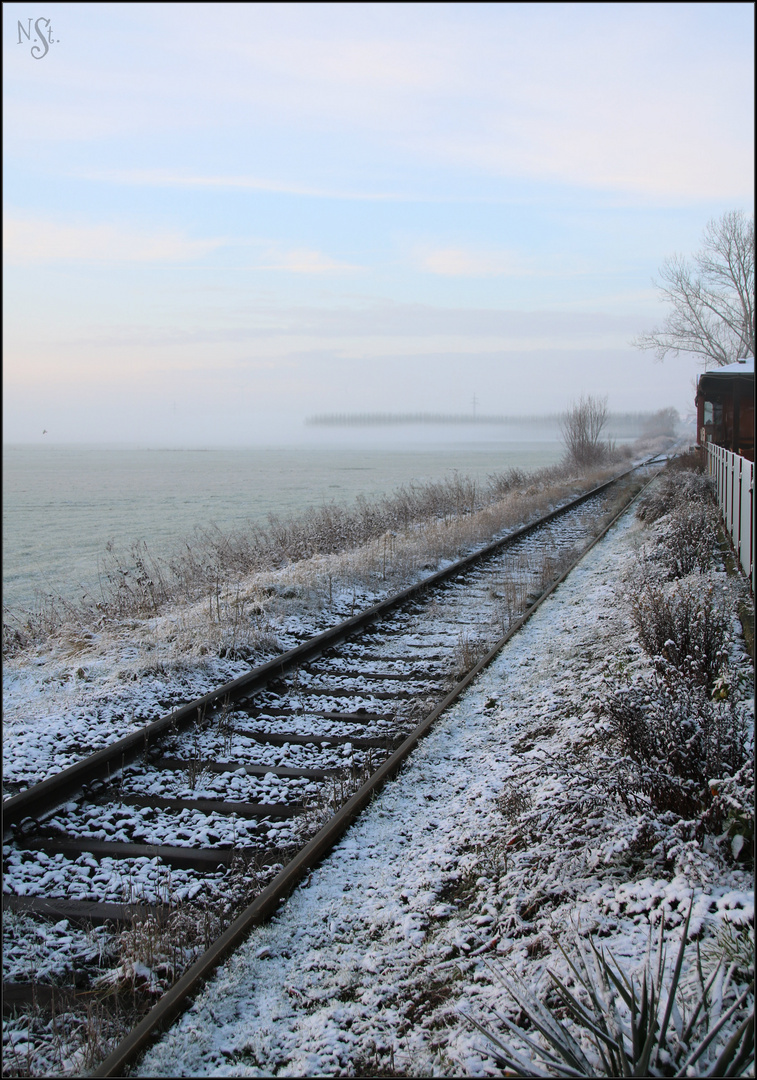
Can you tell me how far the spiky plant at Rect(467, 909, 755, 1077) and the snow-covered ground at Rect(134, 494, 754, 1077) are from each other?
5.9 inches

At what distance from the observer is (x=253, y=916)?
132 inches

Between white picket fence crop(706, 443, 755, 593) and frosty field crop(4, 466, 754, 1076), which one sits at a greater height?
white picket fence crop(706, 443, 755, 593)

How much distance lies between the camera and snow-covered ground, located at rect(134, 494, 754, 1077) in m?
2.75

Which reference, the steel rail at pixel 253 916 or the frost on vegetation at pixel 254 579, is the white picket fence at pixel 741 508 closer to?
the steel rail at pixel 253 916

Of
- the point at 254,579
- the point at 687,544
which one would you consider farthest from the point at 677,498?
the point at 254,579

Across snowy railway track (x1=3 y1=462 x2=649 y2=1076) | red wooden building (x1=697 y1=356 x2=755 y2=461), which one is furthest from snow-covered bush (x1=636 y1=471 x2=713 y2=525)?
snowy railway track (x1=3 y1=462 x2=649 y2=1076)

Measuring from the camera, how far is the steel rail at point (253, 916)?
266cm

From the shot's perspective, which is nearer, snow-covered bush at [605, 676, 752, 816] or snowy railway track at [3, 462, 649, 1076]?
snowy railway track at [3, 462, 649, 1076]

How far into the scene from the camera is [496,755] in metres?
5.25

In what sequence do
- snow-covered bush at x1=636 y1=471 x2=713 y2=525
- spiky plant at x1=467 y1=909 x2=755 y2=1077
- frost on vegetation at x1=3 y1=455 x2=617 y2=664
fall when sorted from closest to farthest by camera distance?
spiky plant at x1=467 y1=909 x2=755 y2=1077
frost on vegetation at x1=3 y1=455 x2=617 y2=664
snow-covered bush at x1=636 y1=471 x2=713 y2=525

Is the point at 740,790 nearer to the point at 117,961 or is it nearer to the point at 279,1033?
the point at 279,1033

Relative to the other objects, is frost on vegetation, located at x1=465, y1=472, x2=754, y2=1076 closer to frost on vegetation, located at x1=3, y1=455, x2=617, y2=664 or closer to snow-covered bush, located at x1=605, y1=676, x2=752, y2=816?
snow-covered bush, located at x1=605, y1=676, x2=752, y2=816

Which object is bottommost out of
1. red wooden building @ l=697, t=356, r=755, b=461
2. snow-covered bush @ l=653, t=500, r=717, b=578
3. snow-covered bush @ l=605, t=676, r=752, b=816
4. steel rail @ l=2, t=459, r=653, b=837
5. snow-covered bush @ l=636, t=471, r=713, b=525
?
steel rail @ l=2, t=459, r=653, b=837

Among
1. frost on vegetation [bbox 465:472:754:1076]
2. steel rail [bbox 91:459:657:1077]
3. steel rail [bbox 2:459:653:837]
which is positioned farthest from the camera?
steel rail [bbox 2:459:653:837]
